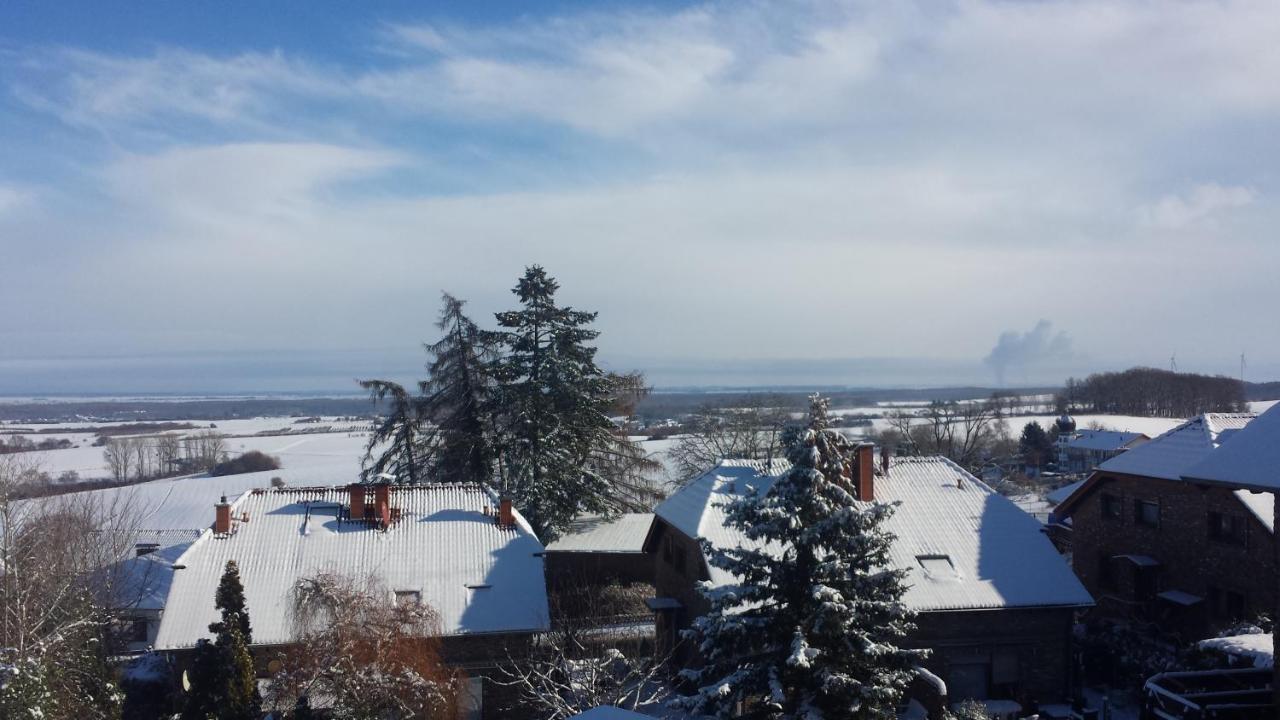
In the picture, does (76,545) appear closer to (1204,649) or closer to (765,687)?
(765,687)

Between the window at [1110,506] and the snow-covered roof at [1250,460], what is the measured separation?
17.8 metres

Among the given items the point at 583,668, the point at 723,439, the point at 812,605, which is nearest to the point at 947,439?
the point at 723,439

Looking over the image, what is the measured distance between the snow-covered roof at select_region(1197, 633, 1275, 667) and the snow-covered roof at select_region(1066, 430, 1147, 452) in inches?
2330

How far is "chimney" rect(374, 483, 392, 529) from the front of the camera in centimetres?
2478

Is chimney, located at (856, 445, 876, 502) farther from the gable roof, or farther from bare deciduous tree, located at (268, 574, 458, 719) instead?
bare deciduous tree, located at (268, 574, 458, 719)

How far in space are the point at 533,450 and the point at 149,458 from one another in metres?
70.4

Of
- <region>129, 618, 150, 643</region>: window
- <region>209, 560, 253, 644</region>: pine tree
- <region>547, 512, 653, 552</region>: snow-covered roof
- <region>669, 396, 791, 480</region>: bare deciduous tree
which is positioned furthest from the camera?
<region>669, 396, 791, 480</region>: bare deciduous tree

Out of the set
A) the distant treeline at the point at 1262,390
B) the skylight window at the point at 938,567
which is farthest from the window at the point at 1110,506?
the distant treeline at the point at 1262,390

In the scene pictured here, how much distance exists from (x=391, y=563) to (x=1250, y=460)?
1870 cm

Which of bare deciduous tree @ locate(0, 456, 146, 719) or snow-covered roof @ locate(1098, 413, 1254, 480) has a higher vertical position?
snow-covered roof @ locate(1098, 413, 1254, 480)

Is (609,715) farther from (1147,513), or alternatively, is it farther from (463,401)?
(463,401)

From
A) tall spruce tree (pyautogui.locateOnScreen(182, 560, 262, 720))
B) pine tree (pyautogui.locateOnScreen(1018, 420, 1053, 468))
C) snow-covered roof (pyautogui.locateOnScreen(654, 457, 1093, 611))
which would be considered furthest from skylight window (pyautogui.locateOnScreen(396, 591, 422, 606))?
pine tree (pyautogui.locateOnScreen(1018, 420, 1053, 468))

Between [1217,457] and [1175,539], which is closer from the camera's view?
[1217,457]

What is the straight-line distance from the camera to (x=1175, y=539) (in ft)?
88.5
